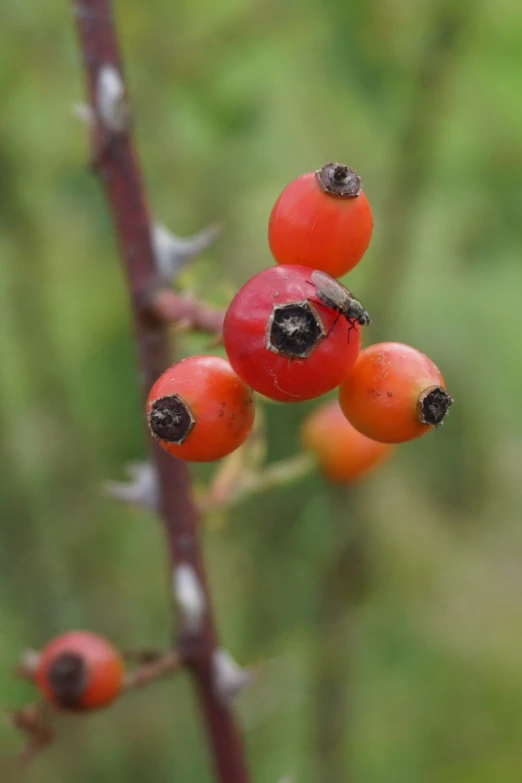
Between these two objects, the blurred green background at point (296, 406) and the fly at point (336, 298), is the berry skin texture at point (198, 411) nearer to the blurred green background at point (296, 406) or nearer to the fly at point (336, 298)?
the fly at point (336, 298)

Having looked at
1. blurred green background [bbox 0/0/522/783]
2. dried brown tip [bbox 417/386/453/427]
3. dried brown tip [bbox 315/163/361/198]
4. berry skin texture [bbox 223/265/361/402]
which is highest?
dried brown tip [bbox 315/163/361/198]

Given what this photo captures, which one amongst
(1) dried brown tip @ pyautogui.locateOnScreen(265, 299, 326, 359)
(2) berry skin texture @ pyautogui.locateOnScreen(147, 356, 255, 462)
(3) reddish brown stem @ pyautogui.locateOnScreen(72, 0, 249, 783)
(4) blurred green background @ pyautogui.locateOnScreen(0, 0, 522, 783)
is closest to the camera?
Answer: (1) dried brown tip @ pyautogui.locateOnScreen(265, 299, 326, 359)

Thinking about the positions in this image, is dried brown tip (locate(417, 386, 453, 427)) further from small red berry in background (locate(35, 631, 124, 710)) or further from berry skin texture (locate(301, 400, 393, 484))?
berry skin texture (locate(301, 400, 393, 484))

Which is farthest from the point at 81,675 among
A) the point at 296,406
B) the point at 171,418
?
the point at 296,406

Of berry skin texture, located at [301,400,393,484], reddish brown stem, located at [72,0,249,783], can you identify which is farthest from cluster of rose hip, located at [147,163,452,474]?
berry skin texture, located at [301,400,393,484]

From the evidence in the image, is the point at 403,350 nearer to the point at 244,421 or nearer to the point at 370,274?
the point at 244,421

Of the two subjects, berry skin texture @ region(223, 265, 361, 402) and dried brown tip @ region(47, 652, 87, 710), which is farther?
dried brown tip @ region(47, 652, 87, 710)

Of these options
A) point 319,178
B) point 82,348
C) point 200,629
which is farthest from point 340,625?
point 319,178
